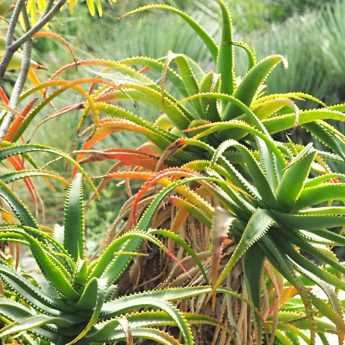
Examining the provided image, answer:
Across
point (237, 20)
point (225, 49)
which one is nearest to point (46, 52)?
point (237, 20)

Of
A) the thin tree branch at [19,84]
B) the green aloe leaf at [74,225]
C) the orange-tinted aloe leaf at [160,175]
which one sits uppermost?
the thin tree branch at [19,84]

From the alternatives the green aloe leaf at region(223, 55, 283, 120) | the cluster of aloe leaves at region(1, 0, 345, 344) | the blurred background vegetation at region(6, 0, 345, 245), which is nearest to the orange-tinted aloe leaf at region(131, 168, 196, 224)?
the cluster of aloe leaves at region(1, 0, 345, 344)

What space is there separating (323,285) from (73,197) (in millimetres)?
374

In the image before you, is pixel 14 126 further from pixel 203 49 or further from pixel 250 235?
pixel 203 49

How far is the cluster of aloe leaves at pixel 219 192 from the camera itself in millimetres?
1277

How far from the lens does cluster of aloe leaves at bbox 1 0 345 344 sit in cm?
128

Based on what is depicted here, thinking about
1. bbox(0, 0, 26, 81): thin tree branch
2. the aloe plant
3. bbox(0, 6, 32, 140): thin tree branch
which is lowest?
the aloe plant

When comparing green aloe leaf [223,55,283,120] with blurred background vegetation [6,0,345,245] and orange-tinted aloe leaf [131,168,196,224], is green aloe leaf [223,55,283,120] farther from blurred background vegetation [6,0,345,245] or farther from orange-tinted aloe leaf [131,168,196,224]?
blurred background vegetation [6,0,345,245]

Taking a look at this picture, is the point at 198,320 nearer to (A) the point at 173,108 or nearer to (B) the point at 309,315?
(B) the point at 309,315

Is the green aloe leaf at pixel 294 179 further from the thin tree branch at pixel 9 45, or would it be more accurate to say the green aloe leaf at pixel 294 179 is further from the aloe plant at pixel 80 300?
the thin tree branch at pixel 9 45

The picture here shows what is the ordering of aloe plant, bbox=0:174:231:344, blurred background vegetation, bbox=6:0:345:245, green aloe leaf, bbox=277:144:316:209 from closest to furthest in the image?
aloe plant, bbox=0:174:231:344
green aloe leaf, bbox=277:144:316:209
blurred background vegetation, bbox=6:0:345:245

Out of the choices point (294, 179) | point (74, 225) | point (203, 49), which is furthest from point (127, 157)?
point (203, 49)

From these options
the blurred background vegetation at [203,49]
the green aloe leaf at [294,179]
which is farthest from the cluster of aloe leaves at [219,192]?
the blurred background vegetation at [203,49]

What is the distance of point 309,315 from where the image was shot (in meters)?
1.34
